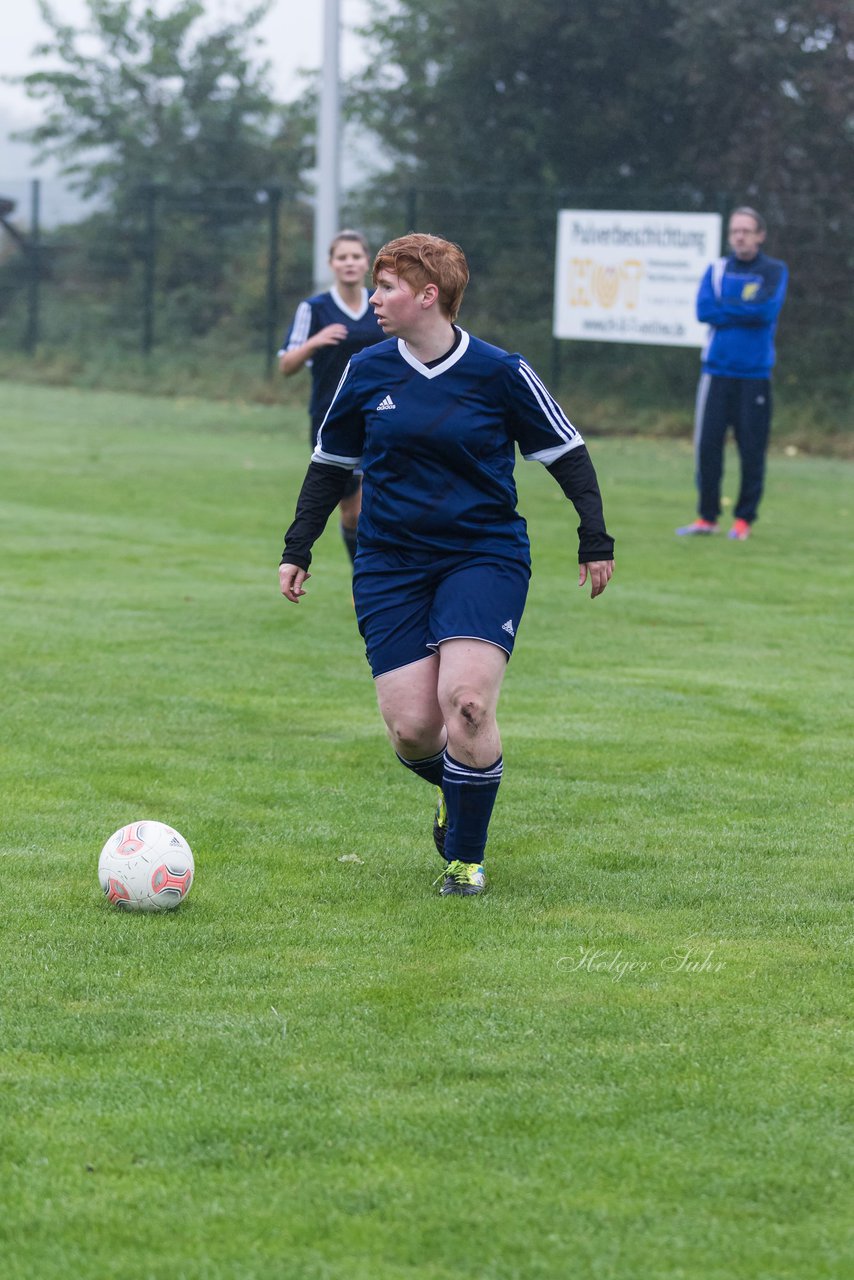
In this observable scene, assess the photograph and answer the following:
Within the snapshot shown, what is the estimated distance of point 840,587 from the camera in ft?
36.7

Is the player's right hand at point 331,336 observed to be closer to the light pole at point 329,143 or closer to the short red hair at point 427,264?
the short red hair at point 427,264

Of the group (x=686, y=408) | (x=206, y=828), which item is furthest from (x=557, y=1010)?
(x=686, y=408)

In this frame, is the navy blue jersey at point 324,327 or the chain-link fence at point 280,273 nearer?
the navy blue jersey at point 324,327

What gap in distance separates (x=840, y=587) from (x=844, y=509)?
4.45m

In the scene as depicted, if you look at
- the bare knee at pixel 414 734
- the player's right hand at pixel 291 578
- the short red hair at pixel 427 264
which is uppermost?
the short red hair at pixel 427 264

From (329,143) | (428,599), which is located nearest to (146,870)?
(428,599)

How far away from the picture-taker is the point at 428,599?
5.21 meters

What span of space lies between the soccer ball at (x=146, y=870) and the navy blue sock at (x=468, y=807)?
0.75 metres

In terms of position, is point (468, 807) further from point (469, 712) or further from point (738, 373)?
point (738, 373)

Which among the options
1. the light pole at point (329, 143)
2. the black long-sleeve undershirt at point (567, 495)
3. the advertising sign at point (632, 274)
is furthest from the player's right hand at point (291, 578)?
the advertising sign at point (632, 274)

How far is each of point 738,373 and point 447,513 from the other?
8.62 metres

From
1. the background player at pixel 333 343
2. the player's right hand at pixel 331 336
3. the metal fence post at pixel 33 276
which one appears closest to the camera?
the player's right hand at pixel 331 336

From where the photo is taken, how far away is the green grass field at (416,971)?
118 inches

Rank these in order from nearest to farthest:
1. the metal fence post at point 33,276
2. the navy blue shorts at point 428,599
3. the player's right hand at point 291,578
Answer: the navy blue shorts at point 428,599 < the player's right hand at point 291,578 < the metal fence post at point 33,276
